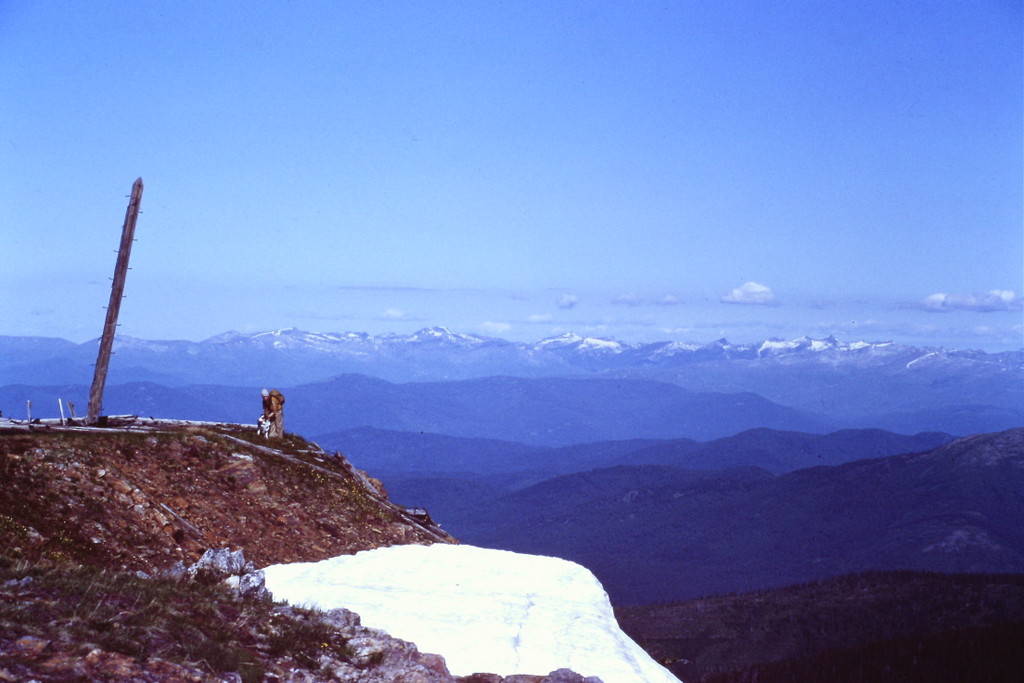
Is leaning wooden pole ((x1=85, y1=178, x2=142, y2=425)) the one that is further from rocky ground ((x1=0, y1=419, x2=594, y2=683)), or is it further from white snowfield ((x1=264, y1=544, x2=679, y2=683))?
white snowfield ((x1=264, y1=544, x2=679, y2=683))

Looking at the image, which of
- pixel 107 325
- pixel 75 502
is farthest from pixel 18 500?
pixel 107 325

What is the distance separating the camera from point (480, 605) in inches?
1154

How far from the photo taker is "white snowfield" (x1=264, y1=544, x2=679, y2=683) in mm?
24906

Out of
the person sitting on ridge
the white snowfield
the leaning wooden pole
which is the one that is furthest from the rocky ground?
the leaning wooden pole

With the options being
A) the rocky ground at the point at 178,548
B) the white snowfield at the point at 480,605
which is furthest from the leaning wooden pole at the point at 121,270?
the white snowfield at the point at 480,605

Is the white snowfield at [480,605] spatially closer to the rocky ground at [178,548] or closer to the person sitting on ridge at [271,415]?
the rocky ground at [178,548]

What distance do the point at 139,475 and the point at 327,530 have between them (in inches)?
288

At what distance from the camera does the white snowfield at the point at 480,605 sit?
24.9m

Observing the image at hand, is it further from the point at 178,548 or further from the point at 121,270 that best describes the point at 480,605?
the point at 121,270

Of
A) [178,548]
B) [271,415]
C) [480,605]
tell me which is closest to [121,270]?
[271,415]

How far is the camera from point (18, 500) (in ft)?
81.4

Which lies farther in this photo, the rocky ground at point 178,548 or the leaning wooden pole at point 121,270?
the leaning wooden pole at point 121,270

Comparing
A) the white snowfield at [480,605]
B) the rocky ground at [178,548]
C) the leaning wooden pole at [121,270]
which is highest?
the leaning wooden pole at [121,270]

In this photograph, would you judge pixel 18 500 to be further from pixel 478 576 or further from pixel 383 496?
pixel 383 496
